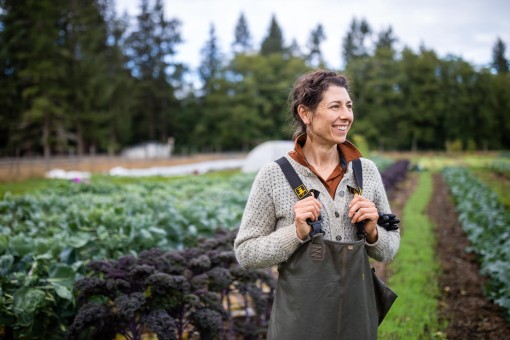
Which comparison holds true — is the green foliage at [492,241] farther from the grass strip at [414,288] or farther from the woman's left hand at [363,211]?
the woman's left hand at [363,211]

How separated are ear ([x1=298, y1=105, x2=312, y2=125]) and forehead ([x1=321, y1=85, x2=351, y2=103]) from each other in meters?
0.11

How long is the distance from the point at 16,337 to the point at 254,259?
2357mm

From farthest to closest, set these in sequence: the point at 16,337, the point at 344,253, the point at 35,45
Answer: the point at 35,45
the point at 16,337
the point at 344,253

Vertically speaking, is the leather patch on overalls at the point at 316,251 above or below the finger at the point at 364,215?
below

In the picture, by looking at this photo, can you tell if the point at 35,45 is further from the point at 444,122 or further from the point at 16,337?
the point at 444,122

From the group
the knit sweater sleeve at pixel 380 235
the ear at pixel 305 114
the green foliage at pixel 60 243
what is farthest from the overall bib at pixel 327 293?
the green foliage at pixel 60 243

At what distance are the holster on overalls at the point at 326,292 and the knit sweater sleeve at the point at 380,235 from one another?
0.10 m

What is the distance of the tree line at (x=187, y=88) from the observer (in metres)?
34.2

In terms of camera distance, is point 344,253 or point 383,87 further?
point 383,87

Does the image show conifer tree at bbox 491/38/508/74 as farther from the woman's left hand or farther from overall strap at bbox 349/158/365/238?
the woman's left hand

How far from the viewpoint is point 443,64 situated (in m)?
55.5

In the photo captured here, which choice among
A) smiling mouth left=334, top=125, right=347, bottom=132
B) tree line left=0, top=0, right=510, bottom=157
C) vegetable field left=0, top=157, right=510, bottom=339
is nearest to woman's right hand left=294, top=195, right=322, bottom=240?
A: smiling mouth left=334, top=125, right=347, bottom=132

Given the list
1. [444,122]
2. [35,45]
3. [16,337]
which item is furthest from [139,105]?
[16,337]

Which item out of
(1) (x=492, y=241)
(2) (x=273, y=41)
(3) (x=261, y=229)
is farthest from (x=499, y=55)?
(3) (x=261, y=229)
